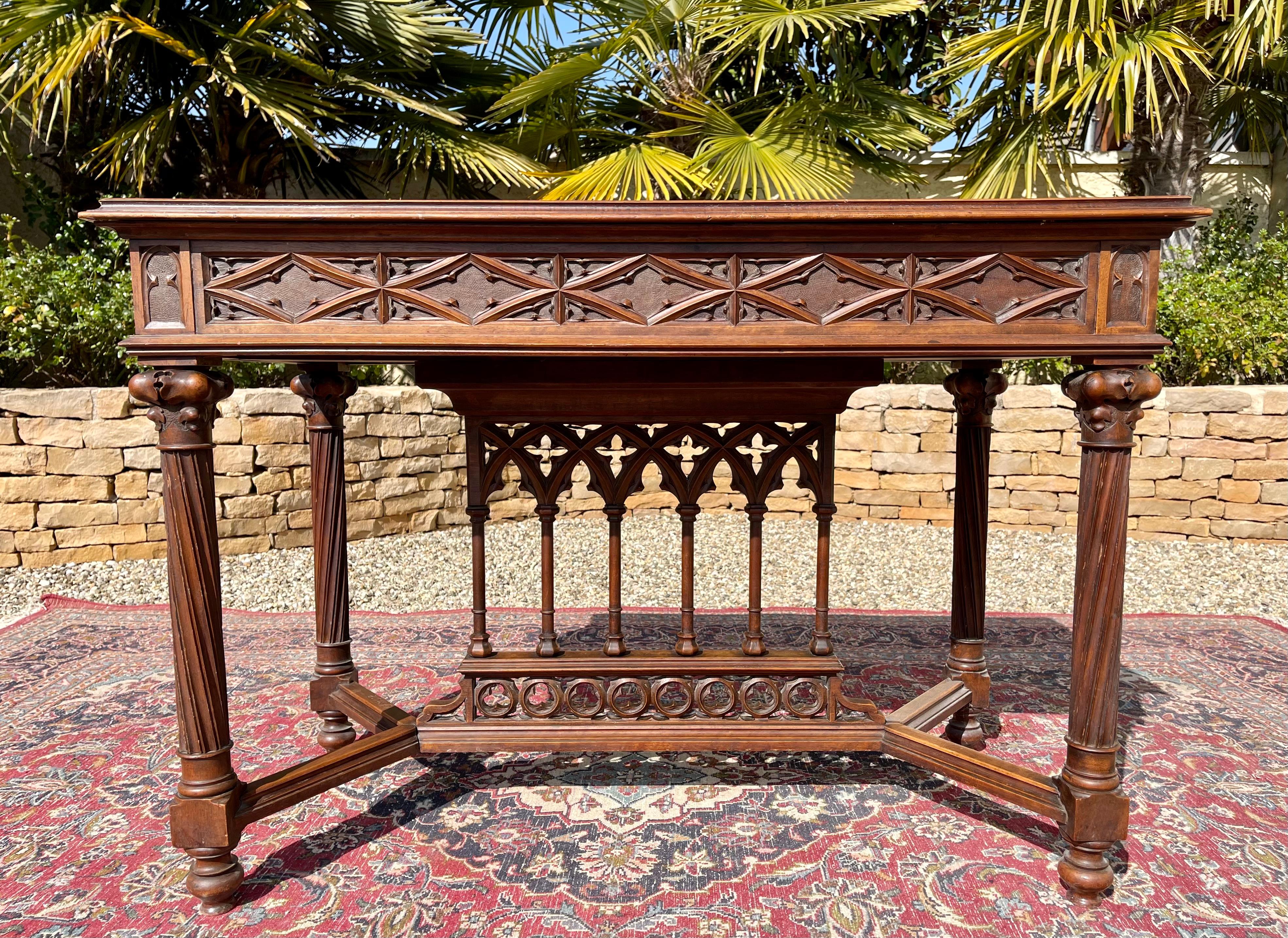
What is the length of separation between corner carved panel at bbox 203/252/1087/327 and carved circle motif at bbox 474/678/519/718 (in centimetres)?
107

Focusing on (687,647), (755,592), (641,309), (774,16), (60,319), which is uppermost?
(774,16)

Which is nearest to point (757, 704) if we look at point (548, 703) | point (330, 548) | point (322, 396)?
point (548, 703)

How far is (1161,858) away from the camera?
6.31 ft

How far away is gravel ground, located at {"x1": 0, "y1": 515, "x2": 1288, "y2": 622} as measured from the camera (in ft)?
14.8

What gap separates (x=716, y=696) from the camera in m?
2.28

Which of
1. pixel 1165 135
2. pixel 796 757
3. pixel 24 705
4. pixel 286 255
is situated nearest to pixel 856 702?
pixel 796 757

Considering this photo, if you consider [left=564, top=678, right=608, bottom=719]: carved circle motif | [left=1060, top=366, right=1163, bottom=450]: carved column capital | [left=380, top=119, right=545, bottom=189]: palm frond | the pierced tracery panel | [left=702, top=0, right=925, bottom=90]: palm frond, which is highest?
[left=702, top=0, right=925, bottom=90]: palm frond

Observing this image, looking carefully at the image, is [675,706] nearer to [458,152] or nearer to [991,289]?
[991,289]

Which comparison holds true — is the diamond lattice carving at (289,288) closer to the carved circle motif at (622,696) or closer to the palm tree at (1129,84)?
the carved circle motif at (622,696)

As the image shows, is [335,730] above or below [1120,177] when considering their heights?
below

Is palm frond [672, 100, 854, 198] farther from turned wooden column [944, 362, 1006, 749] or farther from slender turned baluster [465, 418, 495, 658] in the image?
slender turned baluster [465, 418, 495, 658]

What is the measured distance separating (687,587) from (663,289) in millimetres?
966

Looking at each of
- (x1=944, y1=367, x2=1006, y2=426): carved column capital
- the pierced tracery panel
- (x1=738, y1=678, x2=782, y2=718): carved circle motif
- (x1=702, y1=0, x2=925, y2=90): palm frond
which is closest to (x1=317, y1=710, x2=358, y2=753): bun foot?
the pierced tracery panel

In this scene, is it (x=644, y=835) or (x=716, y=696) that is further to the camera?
(x=716, y=696)
